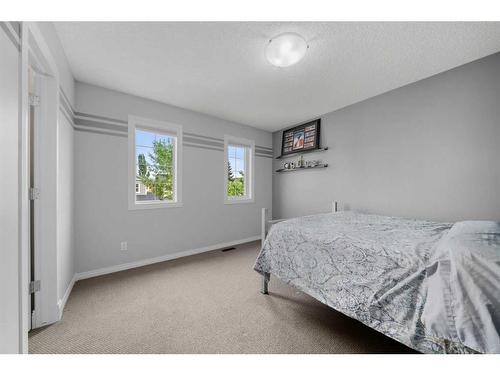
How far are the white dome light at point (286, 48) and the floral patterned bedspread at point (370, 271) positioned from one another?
1545 millimetres

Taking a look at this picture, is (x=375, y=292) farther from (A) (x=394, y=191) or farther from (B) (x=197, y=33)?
(B) (x=197, y=33)

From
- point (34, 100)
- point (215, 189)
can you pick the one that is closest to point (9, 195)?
point (34, 100)

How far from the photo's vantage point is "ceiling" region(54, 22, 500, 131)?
5.54 ft

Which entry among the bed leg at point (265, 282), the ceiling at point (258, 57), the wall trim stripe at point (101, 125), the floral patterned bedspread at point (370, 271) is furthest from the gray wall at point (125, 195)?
the floral patterned bedspread at point (370, 271)

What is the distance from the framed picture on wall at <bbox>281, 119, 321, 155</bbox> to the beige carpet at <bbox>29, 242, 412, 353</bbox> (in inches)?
98.7

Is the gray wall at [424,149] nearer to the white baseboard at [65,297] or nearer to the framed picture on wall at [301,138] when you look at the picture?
the framed picture on wall at [301,138]

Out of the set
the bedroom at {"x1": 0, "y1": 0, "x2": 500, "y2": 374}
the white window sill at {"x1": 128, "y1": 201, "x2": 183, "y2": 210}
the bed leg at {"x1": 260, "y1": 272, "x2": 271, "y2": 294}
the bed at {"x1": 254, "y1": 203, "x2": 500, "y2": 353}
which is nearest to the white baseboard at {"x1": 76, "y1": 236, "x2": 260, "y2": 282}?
the bedroom at {"x1": 0, "y1": 0, "x2": 500, "y2": 374}

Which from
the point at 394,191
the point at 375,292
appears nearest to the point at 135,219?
the point at 375,292

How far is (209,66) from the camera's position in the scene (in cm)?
221

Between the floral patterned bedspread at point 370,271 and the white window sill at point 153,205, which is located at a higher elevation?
the white window sill at point 153,205

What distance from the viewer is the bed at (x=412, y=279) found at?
92 centimetres

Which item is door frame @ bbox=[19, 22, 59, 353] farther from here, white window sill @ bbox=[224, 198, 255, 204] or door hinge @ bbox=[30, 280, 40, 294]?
white window sill @ bbox=[224, 198, 255, 204]

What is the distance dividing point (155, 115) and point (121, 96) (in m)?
0.47

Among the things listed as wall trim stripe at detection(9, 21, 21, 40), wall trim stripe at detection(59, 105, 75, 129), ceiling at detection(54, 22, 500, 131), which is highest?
ceiling at detection(54, 22, 500, 131)
